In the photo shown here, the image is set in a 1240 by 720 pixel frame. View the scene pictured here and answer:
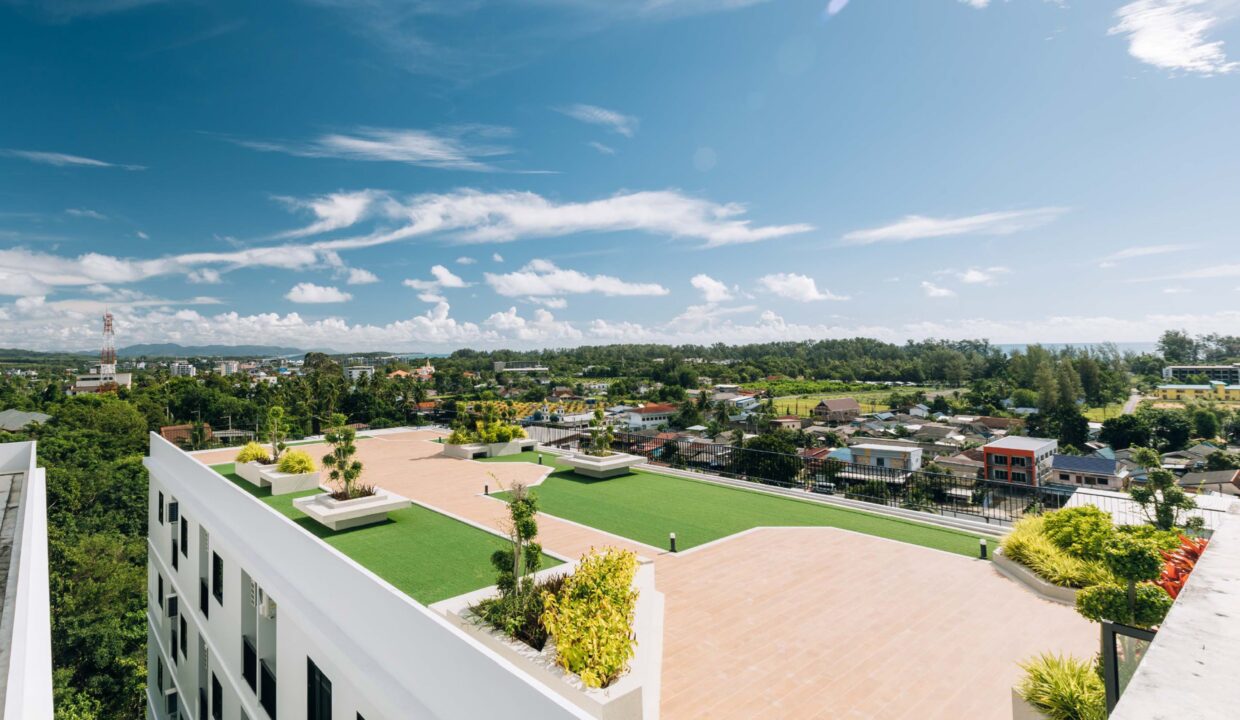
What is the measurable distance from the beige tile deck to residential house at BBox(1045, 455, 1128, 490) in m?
34.1

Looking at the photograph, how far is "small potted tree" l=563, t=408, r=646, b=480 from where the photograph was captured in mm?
12109

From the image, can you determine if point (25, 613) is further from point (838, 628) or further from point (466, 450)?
point (466, 450)

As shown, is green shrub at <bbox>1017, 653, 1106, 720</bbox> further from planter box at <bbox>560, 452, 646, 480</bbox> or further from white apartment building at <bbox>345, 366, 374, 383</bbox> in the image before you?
white apartment building at <bbox>345, 366, 374, 383</bbox>

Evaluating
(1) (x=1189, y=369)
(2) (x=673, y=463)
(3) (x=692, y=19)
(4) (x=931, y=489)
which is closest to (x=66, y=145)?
(3) (x=692, y=19)

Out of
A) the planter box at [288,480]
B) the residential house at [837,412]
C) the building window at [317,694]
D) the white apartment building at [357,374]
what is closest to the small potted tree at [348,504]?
the planter box at [288,480]

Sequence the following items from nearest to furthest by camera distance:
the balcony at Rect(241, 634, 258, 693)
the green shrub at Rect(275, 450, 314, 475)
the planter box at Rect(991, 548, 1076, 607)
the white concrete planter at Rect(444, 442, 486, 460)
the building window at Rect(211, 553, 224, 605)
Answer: the planter box at Rect(991, 548, 1076, 607) < the balcony at Rect(241, 634, 258, 693) < the building window at Rect(211, 553, 224, 605) < the green shrub at Rect(275, 450, 314, 475) < the white concrete planter at Rect(444, 442, 486, 460)

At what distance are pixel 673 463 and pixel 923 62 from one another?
1249 cm

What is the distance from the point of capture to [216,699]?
8453mm

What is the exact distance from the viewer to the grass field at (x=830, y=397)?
9212 centimetres

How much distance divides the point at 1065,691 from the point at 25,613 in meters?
7.89

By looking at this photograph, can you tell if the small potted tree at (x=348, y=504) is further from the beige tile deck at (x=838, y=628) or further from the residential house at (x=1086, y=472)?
the residential house at (x=1086, y=472)

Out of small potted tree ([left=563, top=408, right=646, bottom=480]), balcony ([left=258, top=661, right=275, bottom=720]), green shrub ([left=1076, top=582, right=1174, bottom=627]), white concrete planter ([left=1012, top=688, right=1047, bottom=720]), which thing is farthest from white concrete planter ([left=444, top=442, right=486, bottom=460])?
green shrub ([left=1076, top=582, right=1174, bottom=627])

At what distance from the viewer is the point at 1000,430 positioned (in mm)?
66500

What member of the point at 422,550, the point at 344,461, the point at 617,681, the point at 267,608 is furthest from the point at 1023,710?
the point at 344,461
